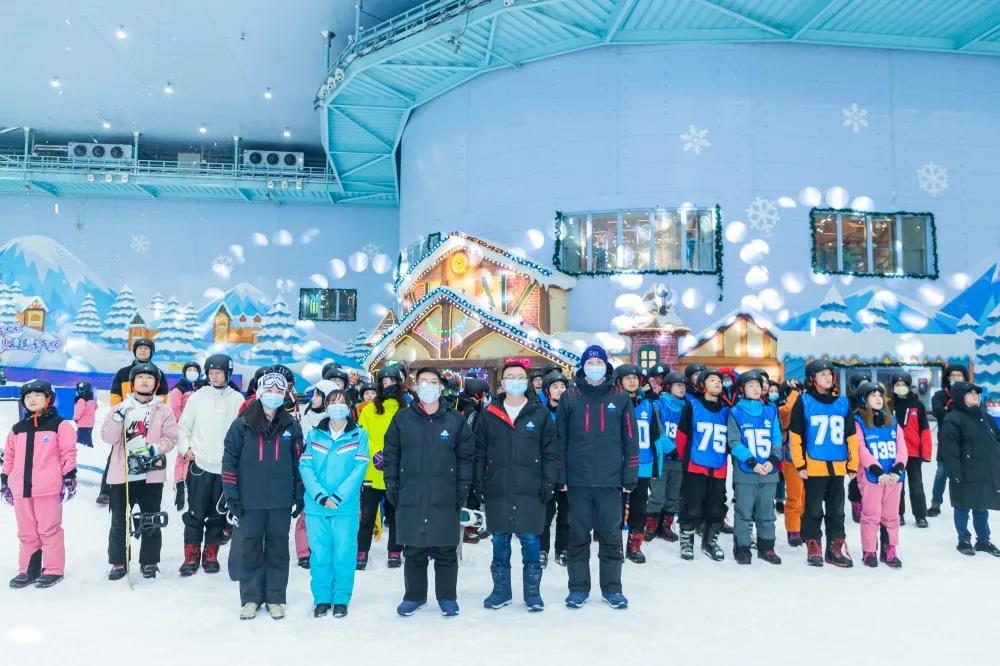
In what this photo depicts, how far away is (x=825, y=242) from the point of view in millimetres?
16250

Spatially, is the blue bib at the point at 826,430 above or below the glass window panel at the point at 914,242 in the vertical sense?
below

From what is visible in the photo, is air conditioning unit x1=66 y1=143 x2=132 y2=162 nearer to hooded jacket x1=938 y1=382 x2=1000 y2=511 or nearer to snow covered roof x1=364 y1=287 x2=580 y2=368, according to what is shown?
snow covered roof x1=364 y1=287 x2=580 y2=368

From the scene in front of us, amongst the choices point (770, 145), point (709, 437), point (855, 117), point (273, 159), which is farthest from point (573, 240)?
point (273, 159)

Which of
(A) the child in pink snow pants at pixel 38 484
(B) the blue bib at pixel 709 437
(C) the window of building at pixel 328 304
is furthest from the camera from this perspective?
(C) the window of building at pixel 328 304

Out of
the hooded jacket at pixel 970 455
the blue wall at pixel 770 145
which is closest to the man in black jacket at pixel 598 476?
the hooded jacket at pixel 970 455

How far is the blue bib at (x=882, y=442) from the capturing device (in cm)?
642

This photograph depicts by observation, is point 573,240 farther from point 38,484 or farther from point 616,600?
point 38,484

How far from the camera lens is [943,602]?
523 centimetres

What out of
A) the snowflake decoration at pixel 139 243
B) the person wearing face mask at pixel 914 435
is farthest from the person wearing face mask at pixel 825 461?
the snowflake decoration at pixel 139 243

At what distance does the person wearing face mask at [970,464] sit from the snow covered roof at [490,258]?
10085 millimetres

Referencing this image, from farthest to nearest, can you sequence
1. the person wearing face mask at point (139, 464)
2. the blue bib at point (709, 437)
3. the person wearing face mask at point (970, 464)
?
the person wearing face mask at point (970, 464) < the blue bib at point (709, 437) < the person wearing face mask at point (139, 464)

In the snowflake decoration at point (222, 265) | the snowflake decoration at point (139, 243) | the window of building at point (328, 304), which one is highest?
the snowflake decoration at point (139, 243)

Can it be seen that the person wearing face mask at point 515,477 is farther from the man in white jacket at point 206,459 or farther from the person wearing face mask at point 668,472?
the man in white jacket at point 206,459

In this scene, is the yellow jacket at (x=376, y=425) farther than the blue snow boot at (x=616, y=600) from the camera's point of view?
Yes
